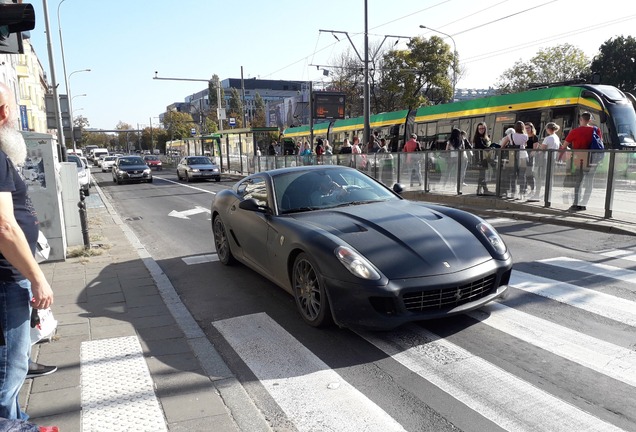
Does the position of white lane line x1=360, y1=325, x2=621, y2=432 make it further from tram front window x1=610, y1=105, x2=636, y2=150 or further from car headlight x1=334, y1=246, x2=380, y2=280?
tram front window x1=610, y1=105, x2=636, y2=150

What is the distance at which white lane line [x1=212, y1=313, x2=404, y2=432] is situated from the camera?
111 inches

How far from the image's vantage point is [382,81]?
4306 centimetres

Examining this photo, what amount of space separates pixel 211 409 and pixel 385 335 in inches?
65.4

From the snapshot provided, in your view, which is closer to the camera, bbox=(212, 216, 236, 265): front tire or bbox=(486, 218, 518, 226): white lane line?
bbox=(212, 216, 236, 265): front tire

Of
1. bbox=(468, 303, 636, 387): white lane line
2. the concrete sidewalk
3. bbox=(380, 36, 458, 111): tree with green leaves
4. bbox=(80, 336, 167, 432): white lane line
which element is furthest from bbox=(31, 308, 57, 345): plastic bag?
bbox=(380, 36, 458, 111): tree with green leaves

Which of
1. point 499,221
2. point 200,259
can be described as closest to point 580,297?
point 200,259

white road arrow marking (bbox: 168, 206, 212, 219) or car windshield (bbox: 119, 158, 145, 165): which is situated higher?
car windshield (bbox: 119, 158, 145, 165)

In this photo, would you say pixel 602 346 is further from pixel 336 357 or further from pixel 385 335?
pixel 336 357

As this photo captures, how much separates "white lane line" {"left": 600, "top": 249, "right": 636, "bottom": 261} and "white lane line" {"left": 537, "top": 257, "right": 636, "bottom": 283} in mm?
627

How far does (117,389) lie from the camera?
10.7 feet

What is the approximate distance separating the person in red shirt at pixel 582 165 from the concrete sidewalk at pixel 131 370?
820 cm

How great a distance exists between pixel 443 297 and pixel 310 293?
1.16 meters

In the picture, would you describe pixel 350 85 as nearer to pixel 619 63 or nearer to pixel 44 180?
pixel 619 63

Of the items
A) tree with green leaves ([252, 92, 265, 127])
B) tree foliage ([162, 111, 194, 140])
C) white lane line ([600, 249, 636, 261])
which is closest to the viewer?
white lane line ([600, 249, 636, 261])
